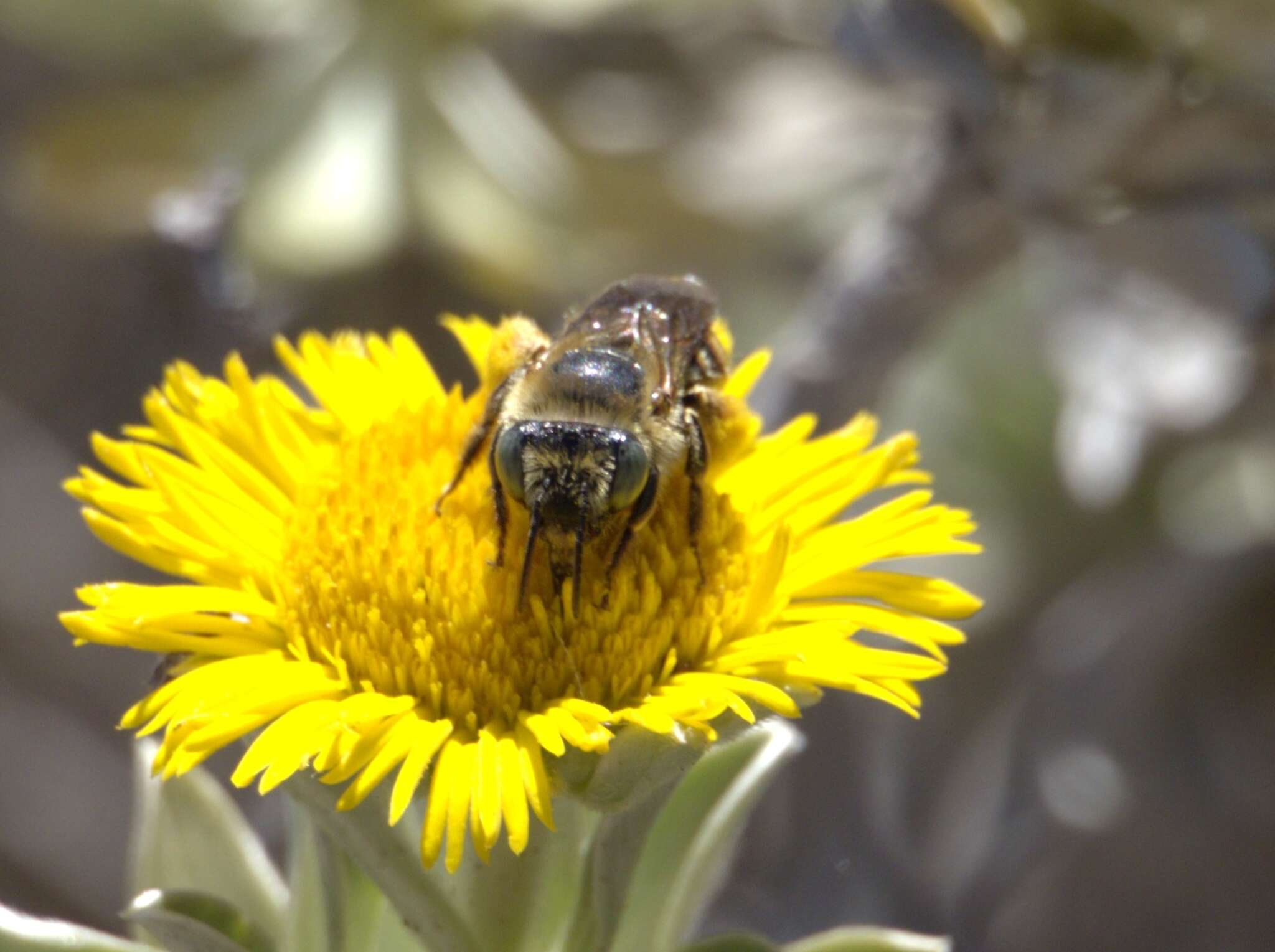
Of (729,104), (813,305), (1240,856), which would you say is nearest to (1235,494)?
(1240,856)

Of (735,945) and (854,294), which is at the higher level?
(854,294)

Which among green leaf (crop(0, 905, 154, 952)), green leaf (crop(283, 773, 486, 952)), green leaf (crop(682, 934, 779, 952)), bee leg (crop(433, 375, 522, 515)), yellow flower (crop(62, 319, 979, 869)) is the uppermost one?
bee leg (crop(433, 375, 522, 515))

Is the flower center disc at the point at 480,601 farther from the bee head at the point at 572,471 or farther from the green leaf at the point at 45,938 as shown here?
the green leaf at the point at 45,938

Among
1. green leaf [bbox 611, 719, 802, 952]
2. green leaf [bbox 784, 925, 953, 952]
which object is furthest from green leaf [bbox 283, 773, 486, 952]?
green leaf [bbox 784, 925, 953, 952]

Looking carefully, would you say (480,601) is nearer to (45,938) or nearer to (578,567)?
(578,567)

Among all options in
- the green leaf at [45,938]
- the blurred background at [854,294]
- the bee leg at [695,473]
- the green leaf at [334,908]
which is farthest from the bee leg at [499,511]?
the blurred background at [854,294]

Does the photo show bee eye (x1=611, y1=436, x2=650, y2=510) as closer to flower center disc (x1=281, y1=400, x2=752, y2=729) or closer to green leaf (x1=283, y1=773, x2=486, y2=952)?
flower center disc (x1=281, y1=400, x2=752, y2=729)

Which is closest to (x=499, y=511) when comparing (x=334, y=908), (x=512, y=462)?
(x=512, y=462)
